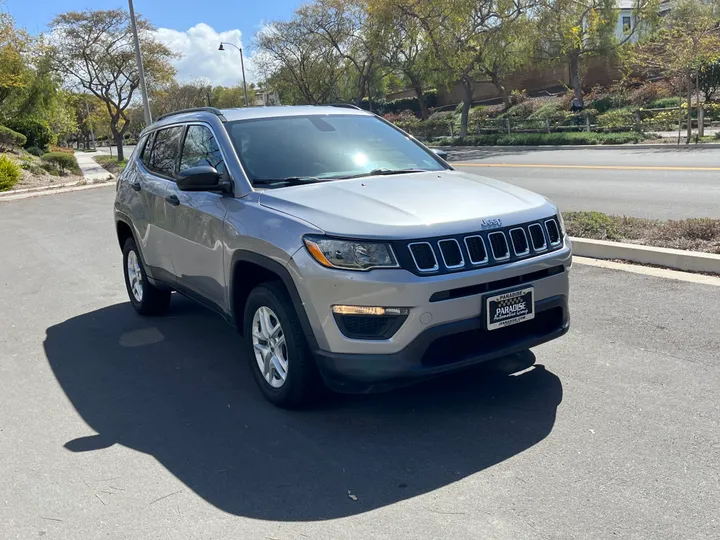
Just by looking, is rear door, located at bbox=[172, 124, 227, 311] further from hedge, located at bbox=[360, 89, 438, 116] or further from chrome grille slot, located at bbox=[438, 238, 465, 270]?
hedge, located at bbox=[360, 89, 438, 116]

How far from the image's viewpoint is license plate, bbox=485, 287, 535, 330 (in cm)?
388

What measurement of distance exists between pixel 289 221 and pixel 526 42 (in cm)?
3379

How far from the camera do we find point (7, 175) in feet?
79.4

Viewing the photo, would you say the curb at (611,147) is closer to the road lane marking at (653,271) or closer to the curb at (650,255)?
the curb at (650,255)

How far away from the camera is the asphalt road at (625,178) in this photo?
11258mm

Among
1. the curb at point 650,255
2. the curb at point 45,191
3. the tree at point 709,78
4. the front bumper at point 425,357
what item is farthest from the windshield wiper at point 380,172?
the tree at point 709,78

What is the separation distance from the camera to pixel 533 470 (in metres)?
3.49

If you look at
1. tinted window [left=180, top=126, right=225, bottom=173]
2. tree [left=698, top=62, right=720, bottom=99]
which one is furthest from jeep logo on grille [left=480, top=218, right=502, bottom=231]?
tree [left=698, top=62, right=720, bottom=99]

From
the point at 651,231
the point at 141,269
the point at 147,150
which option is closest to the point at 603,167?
the point at 651,231

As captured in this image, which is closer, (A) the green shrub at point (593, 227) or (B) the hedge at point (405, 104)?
(A) the green shrub at point (593, 227)

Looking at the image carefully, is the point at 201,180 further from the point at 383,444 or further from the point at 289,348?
the point at 383,444

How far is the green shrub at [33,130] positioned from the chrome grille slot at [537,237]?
1497 inches

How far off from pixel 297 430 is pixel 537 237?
1782 mm

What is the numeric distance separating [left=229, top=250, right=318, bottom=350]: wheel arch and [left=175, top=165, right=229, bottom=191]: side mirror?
19.5 inches
